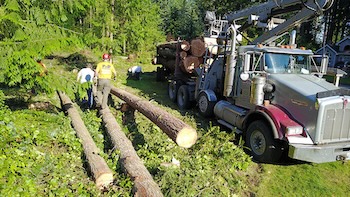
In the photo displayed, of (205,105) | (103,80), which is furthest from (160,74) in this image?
(205,105)

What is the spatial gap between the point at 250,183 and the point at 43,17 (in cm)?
527

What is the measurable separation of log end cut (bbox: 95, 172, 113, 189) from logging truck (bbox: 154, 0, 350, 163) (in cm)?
332

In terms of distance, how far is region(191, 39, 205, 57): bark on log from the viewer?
10.9 meters

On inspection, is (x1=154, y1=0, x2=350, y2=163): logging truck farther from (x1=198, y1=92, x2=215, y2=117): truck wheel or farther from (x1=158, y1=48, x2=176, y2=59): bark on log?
(x1=158, y1=48, x2=176, y2=59): bark on log

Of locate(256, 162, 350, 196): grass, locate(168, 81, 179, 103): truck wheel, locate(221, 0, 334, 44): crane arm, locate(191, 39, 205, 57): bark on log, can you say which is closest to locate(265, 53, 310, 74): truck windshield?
locate(221, 0, 334, 44): crane arm

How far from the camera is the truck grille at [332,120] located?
550 cm

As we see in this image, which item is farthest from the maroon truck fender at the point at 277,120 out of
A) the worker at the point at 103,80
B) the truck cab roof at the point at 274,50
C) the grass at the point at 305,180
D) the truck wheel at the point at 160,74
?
the truck wheel at the point at 160,74

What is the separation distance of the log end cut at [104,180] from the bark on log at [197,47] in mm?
7158

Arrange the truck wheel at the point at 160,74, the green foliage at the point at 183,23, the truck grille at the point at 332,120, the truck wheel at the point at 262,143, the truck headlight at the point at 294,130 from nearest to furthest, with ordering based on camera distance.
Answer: the truck grille at the point at 332,120, the truck headlight at the point at 294,130, the truck wheel at the point at 262,143, the truck wheel at the point at 160,74, the green foliage at the point at 183,23

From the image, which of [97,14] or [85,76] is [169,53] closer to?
[85,76]

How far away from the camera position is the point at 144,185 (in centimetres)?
439

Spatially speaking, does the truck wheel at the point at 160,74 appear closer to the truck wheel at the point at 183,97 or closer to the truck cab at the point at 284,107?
the truck wheel at the point at 183,97

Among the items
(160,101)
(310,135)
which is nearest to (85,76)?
(160,101)

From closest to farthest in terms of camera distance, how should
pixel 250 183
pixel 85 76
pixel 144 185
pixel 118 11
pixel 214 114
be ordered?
pixel 144 185 < pixel 250 183 < pixel 214 114 < pixel 85 76 < pixel 118 11
